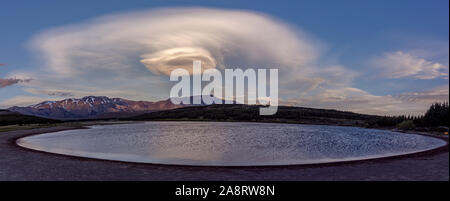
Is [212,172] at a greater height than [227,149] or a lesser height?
greater

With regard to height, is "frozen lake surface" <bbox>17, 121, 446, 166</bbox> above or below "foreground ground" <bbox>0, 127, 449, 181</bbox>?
below

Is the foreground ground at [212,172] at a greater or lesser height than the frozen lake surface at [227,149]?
greater

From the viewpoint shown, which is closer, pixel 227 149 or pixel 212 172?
pixel 212 172

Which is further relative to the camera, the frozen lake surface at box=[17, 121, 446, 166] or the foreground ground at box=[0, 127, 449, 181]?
the frozen lake surface at box=[17, 121, 446, 166]

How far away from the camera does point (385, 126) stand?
337 feet

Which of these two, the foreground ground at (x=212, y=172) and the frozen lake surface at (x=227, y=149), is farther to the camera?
the frozen lake surface at (x=227, y=149)

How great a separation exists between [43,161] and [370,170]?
22.4 metres

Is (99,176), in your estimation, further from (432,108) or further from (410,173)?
(432,108)
